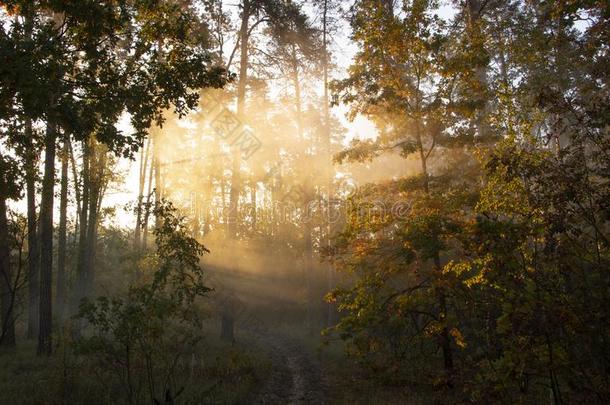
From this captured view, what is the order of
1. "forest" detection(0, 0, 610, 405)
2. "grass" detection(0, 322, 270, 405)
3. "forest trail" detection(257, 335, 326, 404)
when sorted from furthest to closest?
"forest trail" detection(257, 335, 326, 404) < "grass" detection(0, 322, 270, 405) < "forest" detection(0, 0, 610, 405)

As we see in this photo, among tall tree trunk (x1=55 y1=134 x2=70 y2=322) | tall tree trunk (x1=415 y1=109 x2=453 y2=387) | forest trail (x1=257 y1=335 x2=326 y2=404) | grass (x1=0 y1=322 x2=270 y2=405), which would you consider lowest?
forest trail (x1=257 y1=335 x2=326 y2=404)

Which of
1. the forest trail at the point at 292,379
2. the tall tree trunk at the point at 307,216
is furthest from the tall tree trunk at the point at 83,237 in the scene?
the tall tree trunk at the point at 307,216

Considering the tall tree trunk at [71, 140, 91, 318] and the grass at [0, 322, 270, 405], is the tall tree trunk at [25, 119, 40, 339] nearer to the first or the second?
the tall tree trunk at [71, 140, 91, 318]

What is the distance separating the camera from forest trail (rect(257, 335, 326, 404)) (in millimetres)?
10961

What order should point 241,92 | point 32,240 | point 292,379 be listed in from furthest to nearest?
point 241,92
point 32,240
point 292,379

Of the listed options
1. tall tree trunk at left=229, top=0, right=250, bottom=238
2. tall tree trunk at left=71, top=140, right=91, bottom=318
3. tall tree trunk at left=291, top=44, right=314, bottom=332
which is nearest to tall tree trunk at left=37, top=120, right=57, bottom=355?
tall tree trunk at left=71, top=140, right=91, bottom=318

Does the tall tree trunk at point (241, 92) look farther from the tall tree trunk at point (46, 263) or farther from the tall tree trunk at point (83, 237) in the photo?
the tall tree trunk at point (46, 263)

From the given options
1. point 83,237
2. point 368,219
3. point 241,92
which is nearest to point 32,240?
point 83,237

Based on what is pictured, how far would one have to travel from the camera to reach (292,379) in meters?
13.2

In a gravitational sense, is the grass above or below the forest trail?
above

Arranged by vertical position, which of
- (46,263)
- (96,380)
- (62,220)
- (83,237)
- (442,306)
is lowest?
(96,380)

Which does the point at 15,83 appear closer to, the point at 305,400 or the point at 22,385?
the point at 22,385

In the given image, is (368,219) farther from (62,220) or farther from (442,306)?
(62,220)

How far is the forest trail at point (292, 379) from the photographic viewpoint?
11.0 meters
